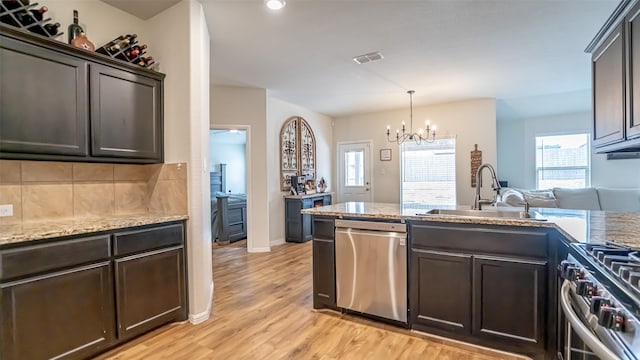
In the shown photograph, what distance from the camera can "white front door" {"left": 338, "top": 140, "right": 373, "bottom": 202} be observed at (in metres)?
6.88

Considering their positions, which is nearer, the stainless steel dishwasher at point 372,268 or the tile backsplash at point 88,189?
the tile backsplash at point 88,189

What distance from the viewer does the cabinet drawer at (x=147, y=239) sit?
215 cm

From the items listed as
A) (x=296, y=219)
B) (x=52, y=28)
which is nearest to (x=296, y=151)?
(x=296, y=219)

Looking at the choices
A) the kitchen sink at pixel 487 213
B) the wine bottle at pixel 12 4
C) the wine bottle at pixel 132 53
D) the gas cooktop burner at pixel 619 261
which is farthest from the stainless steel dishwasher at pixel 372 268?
the wine bottle at pixel 12 4

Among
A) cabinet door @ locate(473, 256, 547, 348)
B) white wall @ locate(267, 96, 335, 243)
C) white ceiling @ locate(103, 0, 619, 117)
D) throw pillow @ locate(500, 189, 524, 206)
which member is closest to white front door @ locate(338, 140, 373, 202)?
white wall @ locate(267, 96, 335, 243)

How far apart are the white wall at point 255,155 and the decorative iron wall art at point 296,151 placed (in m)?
0.63

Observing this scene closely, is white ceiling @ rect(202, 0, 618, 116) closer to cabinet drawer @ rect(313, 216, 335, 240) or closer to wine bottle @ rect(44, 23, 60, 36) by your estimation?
wine bottle @ rect(44, 23, 60, 36)

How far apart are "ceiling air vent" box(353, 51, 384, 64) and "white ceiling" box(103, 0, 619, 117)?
0.08 meters

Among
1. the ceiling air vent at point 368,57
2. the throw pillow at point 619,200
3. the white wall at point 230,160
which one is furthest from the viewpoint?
the white wall at point 230,160

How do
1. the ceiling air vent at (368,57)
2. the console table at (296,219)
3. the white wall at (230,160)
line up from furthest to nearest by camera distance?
the white wall at (230,160)
the console table at (296,219)
the ceiling air vent at (368,57)

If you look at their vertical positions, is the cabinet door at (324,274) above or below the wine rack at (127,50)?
below

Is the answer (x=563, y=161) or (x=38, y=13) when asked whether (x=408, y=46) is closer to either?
(x=38, y=13)

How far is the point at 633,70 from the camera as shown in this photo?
1.65 m

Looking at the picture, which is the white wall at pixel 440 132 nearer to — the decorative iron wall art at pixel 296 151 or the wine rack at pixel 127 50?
the decorative iron wall art at pixel 296 151
